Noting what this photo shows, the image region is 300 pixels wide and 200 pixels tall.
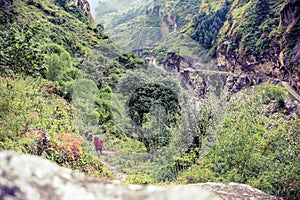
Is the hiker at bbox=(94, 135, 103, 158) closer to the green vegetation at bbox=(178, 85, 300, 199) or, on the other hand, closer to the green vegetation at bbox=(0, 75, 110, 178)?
the green vegetation at bbox=(0, 75, 110, 178)

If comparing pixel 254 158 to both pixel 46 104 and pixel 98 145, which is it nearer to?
pixel 98 145

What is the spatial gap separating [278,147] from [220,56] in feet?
130

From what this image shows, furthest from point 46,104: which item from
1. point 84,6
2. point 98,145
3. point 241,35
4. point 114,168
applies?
point 84,6

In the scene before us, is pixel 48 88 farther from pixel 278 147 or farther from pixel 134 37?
pixel 134 37

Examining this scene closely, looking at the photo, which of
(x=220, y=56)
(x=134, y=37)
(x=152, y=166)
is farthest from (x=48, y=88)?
(x=134, y=37)

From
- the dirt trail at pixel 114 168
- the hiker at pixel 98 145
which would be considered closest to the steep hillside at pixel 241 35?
the dirt trail at pixel 114 168

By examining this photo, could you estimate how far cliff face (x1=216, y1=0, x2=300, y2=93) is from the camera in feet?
101

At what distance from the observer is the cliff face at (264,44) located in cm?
3080

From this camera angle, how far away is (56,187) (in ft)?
2.30

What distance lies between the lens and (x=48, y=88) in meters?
11.5

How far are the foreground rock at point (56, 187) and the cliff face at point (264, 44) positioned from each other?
96.6 ft

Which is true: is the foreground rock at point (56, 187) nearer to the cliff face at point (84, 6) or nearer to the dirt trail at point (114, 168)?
the dirt trail at point (114, 168)

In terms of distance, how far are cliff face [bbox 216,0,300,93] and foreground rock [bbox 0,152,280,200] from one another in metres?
29.4

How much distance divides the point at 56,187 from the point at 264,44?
37994 millimetres
